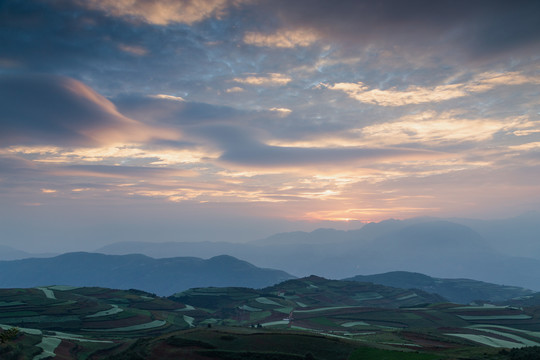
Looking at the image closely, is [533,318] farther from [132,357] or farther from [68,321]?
[68,321]

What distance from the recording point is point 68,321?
14938cm

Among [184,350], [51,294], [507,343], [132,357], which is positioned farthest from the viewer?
[51,294]

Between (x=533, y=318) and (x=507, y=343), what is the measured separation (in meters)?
83.9

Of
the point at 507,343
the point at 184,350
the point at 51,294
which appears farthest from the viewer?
the point at 51,294

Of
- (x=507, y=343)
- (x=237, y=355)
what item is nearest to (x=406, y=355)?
(x=237, y=355)

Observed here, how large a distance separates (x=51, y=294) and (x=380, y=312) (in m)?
183

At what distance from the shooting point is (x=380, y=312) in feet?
631

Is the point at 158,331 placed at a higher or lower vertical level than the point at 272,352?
lower

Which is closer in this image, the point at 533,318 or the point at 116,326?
the point at 116,326

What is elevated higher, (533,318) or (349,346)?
(349,346)

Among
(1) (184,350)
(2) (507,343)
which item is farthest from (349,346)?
(2) (507,343)

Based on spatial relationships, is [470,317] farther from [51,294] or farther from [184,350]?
[51,294]

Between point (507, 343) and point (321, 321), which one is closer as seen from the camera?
point (507, 343)

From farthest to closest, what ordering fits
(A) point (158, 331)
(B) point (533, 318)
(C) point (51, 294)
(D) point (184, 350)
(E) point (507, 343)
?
(C) point (51, 294), (B) point (533, 318), (A) point (158, 331), (E) point (507, 343), (D) point (184, 350)
